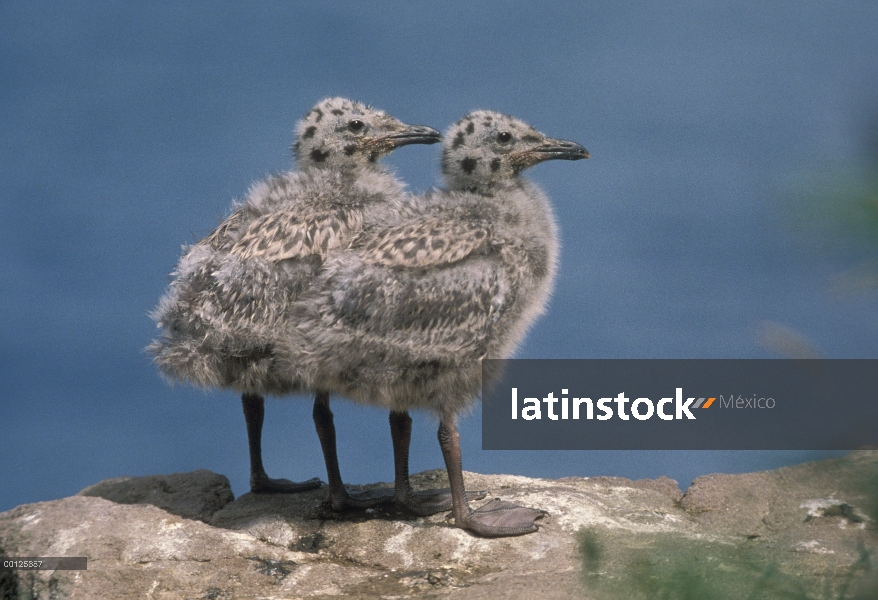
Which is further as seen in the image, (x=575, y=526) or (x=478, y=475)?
(x=478, y=475)

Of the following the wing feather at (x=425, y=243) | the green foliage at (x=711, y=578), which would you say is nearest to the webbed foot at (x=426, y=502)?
the wing feather at (x=425, y=243)

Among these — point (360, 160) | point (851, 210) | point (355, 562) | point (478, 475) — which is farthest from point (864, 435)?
point (478, 475)

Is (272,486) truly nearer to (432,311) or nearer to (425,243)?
(432,311)

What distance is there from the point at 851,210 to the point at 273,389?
461cm

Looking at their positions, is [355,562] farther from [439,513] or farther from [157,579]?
[157,579]

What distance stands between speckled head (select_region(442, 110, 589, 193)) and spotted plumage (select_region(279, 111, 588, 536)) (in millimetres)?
214

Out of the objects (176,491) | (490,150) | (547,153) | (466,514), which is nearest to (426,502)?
(466,514)

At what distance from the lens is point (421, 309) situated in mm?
5176

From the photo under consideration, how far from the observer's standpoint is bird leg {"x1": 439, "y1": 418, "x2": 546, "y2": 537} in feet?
18.5

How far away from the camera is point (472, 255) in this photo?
17.7 feet

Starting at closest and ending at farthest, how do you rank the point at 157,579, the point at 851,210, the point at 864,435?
the point at 864,435
the point at 851,210
the point at 157,579

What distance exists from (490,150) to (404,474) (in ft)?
6.85

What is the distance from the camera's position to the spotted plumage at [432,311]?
5.16 m

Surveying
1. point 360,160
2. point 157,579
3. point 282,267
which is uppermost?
point 360,160
